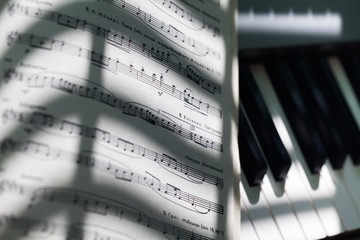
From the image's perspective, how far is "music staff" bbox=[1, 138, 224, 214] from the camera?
926mm

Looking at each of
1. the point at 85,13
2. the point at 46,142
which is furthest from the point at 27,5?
the point at 46,142

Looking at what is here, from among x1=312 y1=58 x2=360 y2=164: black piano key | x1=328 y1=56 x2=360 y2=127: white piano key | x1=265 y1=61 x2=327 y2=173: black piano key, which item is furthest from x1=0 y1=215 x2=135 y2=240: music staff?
x1=328 y1=56 x2=360 y2=127: white piano key

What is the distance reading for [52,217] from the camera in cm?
90

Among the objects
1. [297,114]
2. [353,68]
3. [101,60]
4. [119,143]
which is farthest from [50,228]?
[353,68]

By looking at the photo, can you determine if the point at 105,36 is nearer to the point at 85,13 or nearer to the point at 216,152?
the point at 85,13

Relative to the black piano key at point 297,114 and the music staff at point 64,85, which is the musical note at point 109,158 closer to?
the music staff at point 64,85

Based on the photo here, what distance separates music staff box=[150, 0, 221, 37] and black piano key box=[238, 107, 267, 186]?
0.73 feet

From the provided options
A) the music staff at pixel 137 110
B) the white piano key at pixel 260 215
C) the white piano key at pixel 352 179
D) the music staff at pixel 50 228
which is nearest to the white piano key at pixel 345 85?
the white piano key at pixel 352 179

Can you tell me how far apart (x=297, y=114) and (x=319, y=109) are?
0.08 meters

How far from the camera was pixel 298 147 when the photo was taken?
1.41 metres

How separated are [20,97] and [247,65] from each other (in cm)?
65

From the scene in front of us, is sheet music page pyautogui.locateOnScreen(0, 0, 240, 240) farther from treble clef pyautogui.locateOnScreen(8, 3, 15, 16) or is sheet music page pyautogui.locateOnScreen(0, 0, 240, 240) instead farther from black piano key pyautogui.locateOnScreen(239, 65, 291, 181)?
black piano key pyautogui.locateOnScreen(239, 65, 291, 181)

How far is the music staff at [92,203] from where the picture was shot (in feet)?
2.95

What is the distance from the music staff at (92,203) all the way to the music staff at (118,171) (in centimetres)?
5
